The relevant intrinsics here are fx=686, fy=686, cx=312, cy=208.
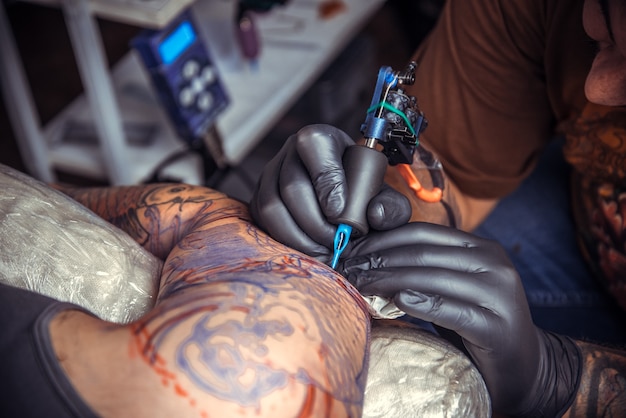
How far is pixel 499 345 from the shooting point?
0.89 meters

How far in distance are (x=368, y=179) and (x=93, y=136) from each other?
127cm

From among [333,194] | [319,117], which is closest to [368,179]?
[333,194]

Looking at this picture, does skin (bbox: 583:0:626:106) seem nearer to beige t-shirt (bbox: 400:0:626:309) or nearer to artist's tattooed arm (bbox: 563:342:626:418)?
beige t-shirt (bbox: 400:0:626:309)

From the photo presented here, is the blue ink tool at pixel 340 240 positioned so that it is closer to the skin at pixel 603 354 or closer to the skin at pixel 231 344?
the skin at pixel 231 344

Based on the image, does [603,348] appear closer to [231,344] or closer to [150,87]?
[231,344]

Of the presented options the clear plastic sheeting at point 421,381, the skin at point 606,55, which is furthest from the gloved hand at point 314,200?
the skin at point 606,55

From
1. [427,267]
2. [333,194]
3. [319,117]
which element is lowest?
[319,117]

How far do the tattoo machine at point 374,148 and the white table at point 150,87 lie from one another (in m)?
0.80

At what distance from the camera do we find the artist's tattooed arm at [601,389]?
39.2 inches

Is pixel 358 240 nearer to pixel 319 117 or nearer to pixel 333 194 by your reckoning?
pixel 333 194

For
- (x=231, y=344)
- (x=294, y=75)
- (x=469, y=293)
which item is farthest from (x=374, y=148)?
(x=294, y=75)

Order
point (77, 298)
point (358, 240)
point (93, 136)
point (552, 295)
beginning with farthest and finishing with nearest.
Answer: point (93, 136)
point (552, 295)
point (358, 240)
point (77, 298)

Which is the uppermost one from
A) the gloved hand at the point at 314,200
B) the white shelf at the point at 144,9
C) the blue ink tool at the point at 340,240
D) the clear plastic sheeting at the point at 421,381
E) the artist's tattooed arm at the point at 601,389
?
the white shelf at the point at 144,9

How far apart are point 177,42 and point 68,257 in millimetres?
948
